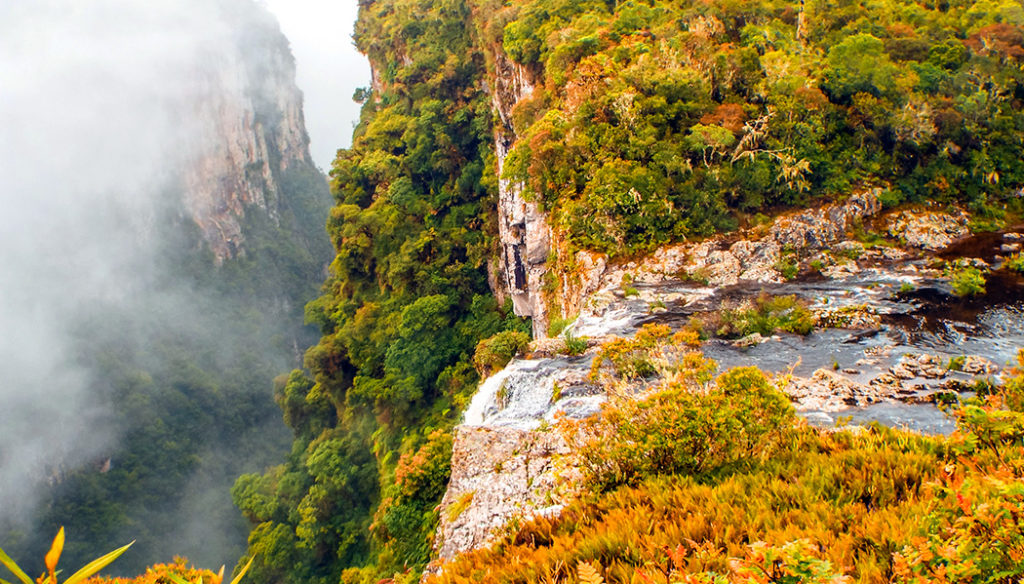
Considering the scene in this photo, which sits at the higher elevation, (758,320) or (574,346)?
(574,346)

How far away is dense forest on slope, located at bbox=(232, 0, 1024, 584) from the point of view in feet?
44.1

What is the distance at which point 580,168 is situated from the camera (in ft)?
45.7

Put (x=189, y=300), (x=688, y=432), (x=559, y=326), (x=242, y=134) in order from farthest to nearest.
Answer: (x=242, y=134)
(x=189, y=300)
(x=559, y=326)
(x=688, y=432)

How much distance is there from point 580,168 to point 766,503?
11.9 metres

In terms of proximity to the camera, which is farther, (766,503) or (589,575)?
(766,503)

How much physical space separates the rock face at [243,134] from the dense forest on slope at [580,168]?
50456mm

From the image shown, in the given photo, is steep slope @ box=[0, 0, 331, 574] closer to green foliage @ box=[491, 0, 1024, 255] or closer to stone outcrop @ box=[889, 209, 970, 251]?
green foliage @ box=[491, 0, 1024, 255]

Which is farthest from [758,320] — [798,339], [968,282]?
[968,282]

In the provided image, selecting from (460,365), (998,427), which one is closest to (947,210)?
(998,427)

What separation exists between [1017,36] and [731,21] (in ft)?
32.8

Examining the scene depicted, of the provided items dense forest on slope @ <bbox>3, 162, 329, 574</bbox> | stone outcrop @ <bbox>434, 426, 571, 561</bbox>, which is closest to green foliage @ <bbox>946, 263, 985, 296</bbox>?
stone outcrop @ <bbox>434, 426, 571, 561</bbox>

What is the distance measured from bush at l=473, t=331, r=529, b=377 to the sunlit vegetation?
6.53 meters

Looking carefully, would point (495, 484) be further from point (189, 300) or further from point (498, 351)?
point (189, 300)

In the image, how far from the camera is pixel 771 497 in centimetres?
324
